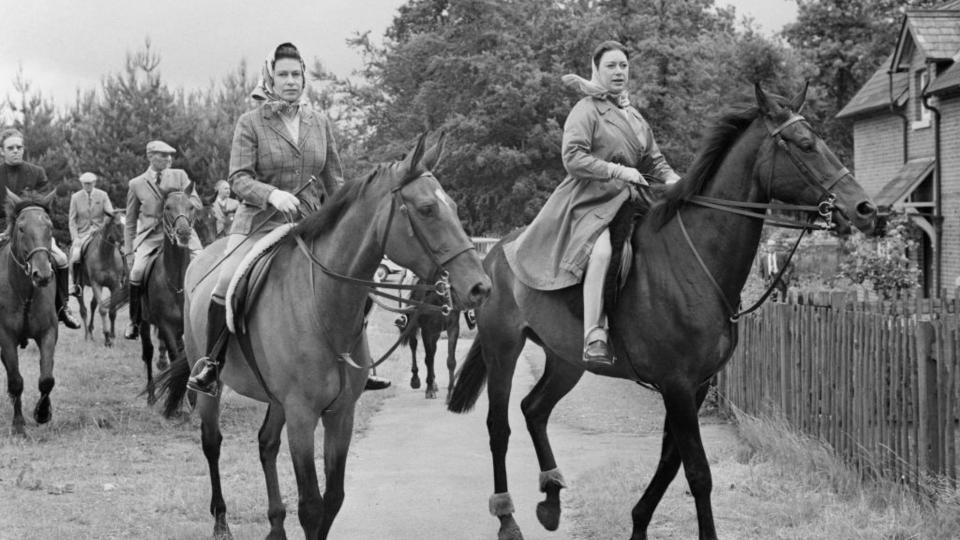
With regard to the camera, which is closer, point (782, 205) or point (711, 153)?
point (782, 205)

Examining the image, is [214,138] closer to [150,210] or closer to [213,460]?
[150,210]

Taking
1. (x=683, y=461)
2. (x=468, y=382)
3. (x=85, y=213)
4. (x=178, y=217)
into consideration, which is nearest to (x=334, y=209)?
(x=683, y=461)

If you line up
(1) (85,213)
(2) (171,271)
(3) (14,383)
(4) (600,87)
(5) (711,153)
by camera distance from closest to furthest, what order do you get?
(5) (711,153) → (4) (600,87) → (3) (14,383) → (2) (171,271) → (1) (85,213)

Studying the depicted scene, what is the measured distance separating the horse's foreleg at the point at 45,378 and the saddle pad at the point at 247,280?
18.7 ft

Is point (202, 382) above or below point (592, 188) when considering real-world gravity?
below

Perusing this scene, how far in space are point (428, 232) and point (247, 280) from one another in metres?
1.51

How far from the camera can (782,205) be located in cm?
629

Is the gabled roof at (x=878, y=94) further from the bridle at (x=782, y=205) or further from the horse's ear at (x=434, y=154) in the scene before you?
the horse's ear at (x=434, y=154)

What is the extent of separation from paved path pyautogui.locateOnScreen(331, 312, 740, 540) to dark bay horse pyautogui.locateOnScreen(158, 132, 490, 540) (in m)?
1.63

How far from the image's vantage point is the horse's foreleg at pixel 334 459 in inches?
228

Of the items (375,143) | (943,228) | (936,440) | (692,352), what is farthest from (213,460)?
(375,143)

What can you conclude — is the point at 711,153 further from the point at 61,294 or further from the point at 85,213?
the point at 85,213

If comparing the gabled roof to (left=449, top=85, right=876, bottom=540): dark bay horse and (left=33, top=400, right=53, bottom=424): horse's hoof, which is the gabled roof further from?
(left=449, top=85, right=876, bottom=540): dark bay horse

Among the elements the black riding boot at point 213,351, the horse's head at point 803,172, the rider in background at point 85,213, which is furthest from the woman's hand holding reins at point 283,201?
the rider in background at point 85,213
